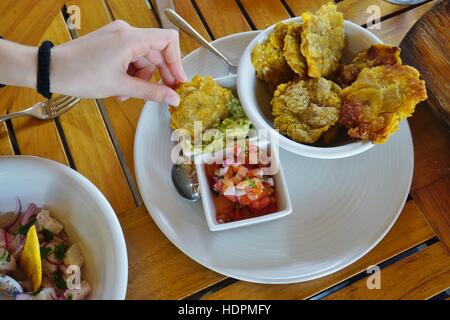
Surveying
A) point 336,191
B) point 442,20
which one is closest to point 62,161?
point 336,191

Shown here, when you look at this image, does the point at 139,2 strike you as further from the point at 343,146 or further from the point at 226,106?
the point at 343,146

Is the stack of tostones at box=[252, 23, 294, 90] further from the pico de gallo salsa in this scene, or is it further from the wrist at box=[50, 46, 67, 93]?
the wrist at box=[50, 46, 67, 93]

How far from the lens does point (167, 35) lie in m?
0.78

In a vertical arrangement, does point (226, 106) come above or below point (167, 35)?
below

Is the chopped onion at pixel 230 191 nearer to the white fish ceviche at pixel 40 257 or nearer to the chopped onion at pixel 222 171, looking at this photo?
the chopped onion at pixel 222 171

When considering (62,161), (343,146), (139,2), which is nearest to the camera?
(343,146)

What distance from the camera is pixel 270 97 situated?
824 mm

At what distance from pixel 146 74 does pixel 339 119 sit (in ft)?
1.28

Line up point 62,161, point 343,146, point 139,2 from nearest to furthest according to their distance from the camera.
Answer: point 343,146 → point 62,161 → point 139,2

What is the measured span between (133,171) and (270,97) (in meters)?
0.29

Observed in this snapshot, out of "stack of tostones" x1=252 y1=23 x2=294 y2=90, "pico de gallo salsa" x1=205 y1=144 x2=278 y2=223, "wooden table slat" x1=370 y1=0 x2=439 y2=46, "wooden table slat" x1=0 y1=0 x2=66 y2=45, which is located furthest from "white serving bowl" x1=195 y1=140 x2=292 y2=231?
"wooden table slat" x1=0 y1=0 x2=66 y2=45

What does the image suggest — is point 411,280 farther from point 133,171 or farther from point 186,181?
point 133,171

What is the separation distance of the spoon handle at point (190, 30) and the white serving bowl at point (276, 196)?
22cm
